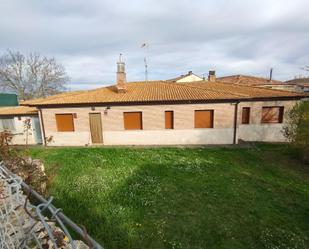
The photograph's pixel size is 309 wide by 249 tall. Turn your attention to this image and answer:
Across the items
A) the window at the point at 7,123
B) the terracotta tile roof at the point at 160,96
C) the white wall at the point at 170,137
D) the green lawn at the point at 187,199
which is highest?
the terracotta tile roof at the point at 160,96

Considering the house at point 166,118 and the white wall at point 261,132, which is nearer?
the house at point 166,118

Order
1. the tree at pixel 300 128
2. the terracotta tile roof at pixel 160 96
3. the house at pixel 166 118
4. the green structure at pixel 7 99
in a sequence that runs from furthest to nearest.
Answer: the house at pixel 166 118 → the terracotta tile roof at pixel 160 96 → the green structure at pixel 7 99 → the tree at pixel 300 128

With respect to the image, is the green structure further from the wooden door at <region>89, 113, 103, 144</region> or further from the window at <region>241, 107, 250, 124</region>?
the window at <region>241, 107, 250, 124</region>

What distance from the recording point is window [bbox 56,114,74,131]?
14656 millimetres

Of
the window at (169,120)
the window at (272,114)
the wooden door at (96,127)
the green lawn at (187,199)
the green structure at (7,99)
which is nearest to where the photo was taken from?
the green lawn at (187,199)

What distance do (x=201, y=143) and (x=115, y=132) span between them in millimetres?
5973

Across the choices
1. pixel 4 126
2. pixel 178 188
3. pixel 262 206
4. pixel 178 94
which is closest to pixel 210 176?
pixel 178 188

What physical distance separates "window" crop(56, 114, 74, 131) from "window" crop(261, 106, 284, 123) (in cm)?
1367

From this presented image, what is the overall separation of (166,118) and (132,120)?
7.72 feet

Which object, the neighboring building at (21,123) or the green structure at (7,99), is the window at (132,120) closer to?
the neighboring building at (21,123)

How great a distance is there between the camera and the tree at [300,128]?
9.82 meters

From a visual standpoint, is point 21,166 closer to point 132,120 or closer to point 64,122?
point 132,120

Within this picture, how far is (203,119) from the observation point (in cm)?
1401

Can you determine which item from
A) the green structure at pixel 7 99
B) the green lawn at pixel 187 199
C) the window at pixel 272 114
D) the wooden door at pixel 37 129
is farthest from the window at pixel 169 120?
the green structure at pixel 7 99
